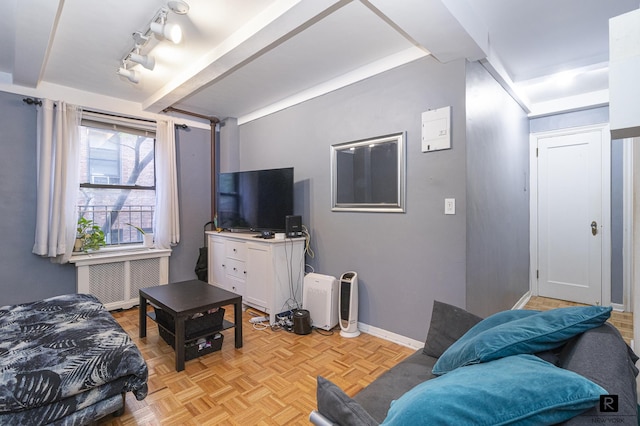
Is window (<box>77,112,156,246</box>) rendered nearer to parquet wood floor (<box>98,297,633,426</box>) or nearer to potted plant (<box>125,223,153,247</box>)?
potted plant (<box>125,223,153,247</box>)

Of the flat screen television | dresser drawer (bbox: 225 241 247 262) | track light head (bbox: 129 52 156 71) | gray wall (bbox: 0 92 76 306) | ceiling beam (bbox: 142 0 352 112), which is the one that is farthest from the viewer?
dresser drawer (bbox: 225 241 247 262)

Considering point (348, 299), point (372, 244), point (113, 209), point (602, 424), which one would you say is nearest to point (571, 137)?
point (372, 244)

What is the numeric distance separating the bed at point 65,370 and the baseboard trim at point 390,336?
188cm

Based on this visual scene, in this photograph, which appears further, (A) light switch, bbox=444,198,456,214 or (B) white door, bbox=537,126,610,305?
(B) white door, bbox=537,126,610,305

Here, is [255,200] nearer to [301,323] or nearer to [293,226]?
[293,226]

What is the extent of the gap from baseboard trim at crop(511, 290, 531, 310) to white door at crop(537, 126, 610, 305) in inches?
8.5

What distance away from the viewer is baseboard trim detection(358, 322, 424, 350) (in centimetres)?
264

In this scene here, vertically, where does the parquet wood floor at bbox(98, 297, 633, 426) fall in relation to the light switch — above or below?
below

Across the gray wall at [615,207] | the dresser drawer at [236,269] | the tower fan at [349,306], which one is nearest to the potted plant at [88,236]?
the dresser drawer at [236,269]

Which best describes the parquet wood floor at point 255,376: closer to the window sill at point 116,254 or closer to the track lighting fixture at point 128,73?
the window sill at point 116,254

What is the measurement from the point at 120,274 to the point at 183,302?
1.68 meters

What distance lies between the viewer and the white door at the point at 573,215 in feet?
12.0

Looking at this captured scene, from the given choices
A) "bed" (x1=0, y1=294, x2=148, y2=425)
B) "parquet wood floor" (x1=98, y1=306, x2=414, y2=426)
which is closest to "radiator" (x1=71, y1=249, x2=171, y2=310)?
"parquet wood floor" (x1=98, y1=306, x2=414, y2=426)

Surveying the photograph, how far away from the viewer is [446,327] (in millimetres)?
1675
